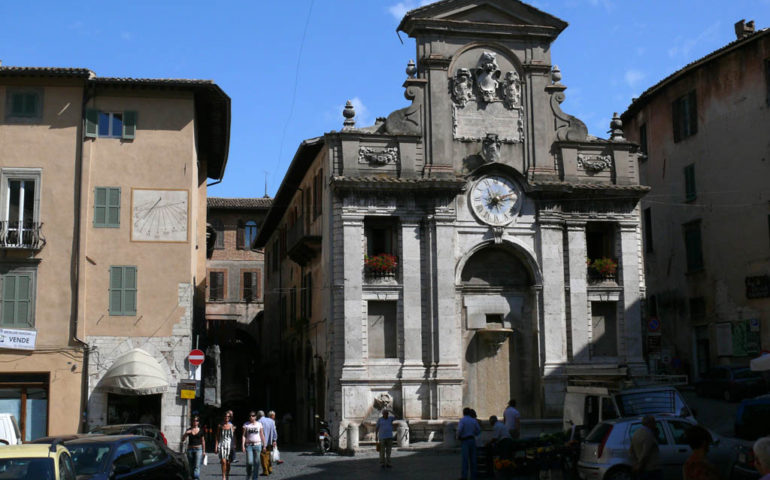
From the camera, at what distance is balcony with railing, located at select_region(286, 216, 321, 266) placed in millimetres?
34344

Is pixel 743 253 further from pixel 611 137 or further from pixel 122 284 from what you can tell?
pixel 122 284

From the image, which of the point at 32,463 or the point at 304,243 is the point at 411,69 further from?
the point at 32,463

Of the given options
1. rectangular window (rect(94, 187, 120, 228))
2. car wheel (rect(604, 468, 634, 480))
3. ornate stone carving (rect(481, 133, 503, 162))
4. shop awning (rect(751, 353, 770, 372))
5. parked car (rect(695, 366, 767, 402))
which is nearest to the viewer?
car wheel (rect(604, 468, 634, 480))

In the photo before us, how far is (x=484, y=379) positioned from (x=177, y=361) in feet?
34.3

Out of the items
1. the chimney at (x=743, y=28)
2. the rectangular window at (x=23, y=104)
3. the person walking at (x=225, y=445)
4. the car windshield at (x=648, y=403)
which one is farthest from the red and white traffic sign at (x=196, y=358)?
the chimney at (x=743, y=28)

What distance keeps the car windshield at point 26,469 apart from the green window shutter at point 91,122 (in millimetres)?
19090

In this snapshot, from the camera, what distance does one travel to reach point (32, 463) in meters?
11.5

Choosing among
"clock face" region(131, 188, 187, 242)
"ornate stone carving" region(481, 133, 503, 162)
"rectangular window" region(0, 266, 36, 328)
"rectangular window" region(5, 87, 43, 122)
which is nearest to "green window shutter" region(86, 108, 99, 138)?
"rectangular window" region(5, 87, 43, 122)

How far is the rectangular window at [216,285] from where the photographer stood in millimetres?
60031

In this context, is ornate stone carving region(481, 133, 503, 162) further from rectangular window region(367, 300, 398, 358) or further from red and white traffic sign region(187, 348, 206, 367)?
red and white traffic sign region(187, 348, 206, 367)

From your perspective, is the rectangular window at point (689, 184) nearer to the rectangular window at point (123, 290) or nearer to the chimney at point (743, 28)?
the chimney at point (743, 28)

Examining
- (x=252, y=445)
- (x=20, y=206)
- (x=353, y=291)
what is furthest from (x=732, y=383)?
(x=20, y=206)

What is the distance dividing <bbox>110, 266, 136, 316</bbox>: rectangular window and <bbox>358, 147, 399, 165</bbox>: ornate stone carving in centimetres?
846

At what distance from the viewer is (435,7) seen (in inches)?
1281
